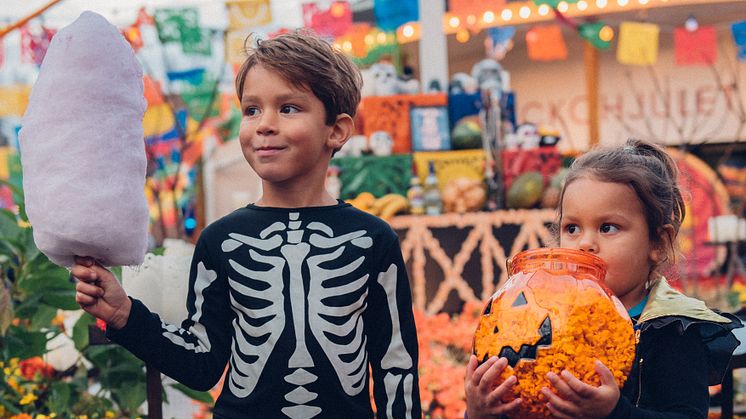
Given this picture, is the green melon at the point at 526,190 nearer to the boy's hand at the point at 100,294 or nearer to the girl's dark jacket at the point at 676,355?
the girl's dark jacket at the point at 676,355

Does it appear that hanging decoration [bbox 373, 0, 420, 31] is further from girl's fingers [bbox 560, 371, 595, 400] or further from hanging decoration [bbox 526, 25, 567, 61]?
girl's fingers [bbox 560, 371, 595, 400]

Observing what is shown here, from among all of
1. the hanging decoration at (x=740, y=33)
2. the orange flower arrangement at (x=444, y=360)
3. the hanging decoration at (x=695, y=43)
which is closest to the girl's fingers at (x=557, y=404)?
the orange flower arrangement at (x=444, y=360)

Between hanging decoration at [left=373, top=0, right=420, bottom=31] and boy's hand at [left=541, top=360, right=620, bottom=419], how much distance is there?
6.05 meters

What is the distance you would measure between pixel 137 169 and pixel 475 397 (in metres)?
0.75

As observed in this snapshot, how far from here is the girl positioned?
5.12 ft

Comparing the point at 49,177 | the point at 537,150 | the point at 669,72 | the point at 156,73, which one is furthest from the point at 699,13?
the point at 49,177

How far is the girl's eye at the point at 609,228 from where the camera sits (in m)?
1.67

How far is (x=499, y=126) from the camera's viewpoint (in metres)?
6.01

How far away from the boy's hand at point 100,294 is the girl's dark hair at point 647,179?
906 mm

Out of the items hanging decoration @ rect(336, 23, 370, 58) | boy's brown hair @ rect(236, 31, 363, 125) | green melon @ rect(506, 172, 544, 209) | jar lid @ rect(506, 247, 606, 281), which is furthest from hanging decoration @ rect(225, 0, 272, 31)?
jar lid @ rect(506, 247, 606, 281)

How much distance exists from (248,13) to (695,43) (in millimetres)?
4129

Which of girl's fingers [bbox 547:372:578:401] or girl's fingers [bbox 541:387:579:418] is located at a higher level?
girl's fingers [bbox 547:372:578:401]

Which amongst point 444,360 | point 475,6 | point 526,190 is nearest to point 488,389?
point 444,360

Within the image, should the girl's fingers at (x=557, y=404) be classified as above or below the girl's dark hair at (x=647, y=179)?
below
